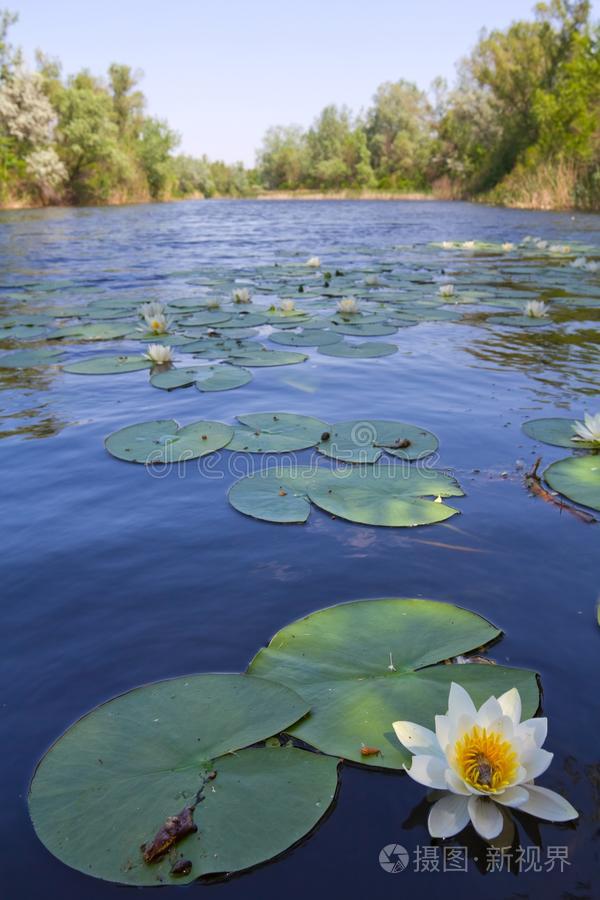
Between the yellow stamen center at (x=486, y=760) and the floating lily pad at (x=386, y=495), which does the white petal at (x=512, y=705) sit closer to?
the yellow stamen center at (x=486, y=760)

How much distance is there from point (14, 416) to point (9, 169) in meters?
28.7

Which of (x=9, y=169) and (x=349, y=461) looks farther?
(x=9, y=169)

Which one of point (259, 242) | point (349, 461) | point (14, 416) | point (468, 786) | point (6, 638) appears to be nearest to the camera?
point (468, 786)

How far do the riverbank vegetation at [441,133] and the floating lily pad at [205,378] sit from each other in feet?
60.8

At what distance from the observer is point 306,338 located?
457 centimetres

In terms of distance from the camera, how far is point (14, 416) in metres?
3.19

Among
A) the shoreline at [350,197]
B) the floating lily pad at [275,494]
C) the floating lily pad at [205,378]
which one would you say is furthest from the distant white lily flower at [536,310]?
the shoreline at [350,197]

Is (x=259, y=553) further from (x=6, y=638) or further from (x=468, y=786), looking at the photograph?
(x=468, y=786)

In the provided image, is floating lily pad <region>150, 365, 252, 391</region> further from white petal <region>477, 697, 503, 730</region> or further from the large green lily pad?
white petal <region>477, 697, 503, 730</region>

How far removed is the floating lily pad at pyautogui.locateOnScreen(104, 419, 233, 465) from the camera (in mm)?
2582

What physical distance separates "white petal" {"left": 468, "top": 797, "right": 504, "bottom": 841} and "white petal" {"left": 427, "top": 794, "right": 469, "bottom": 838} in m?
0.02

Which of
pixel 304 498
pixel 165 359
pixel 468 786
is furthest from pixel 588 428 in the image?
pixel 165 359

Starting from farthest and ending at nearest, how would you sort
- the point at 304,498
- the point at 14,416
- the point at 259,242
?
the point at 259,242
the point at 14,416
the point at 304,498

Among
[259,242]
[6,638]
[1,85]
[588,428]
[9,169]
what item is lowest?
[6,638]
